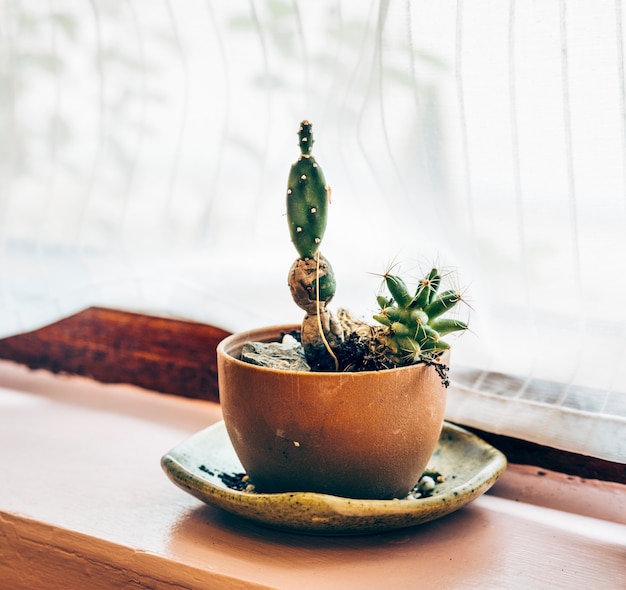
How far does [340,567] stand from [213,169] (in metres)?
0.47

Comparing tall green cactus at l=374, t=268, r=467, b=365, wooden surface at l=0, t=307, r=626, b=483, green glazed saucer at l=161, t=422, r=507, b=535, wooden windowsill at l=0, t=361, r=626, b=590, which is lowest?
wooden windowsill at l=0, t=361, r=626, b=590

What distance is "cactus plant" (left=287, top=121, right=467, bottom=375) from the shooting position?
0.64 m

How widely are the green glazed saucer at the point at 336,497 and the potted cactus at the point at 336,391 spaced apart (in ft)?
0.09

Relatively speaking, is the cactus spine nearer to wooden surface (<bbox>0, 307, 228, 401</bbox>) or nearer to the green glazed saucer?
the green glazed saucer

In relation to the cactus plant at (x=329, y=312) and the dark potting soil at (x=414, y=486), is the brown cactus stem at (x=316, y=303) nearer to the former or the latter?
the cactus plant at (x=329, y=312)

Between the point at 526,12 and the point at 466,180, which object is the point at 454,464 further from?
the point at 526,12

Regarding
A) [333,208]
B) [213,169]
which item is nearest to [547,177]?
[333,208]

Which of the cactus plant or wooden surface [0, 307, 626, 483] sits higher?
the cactus plant

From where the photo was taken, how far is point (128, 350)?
105 cm

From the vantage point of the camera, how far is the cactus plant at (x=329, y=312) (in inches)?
25.1

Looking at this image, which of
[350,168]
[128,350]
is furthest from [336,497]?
[128,350]

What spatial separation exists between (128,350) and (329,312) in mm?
456

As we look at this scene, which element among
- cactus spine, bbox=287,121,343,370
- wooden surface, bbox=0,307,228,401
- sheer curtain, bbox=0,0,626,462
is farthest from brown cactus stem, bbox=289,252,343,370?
wooden surface, bbox=0,307,228,401

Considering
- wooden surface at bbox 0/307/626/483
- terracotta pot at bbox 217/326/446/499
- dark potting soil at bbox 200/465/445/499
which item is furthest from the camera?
wooden surface at bbox 0/307/626/483
